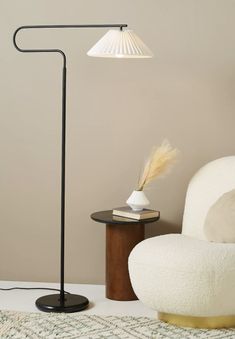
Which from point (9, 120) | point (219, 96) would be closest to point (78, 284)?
point (9, 120)

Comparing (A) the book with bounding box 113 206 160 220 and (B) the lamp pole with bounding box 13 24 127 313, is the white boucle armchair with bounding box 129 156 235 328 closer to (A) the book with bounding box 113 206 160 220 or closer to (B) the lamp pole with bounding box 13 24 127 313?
(A) the book with bounding box 113 206 160 220

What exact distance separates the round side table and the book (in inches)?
1.1

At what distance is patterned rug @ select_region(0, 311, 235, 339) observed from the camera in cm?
384

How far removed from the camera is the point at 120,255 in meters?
4.55

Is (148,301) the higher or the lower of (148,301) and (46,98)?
the lower

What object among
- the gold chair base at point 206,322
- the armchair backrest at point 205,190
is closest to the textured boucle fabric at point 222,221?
the armchair backrest at point 205,190

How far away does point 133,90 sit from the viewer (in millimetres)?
4730

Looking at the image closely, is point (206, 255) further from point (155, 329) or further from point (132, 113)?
point (132, 113)

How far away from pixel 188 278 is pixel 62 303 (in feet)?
2.78

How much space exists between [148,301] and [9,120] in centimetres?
154

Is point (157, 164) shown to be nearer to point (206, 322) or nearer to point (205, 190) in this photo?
point (205, 190)

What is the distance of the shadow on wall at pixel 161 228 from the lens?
478cm

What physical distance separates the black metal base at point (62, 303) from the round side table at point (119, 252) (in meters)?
0.21

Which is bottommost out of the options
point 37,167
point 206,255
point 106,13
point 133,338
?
point 133,338
